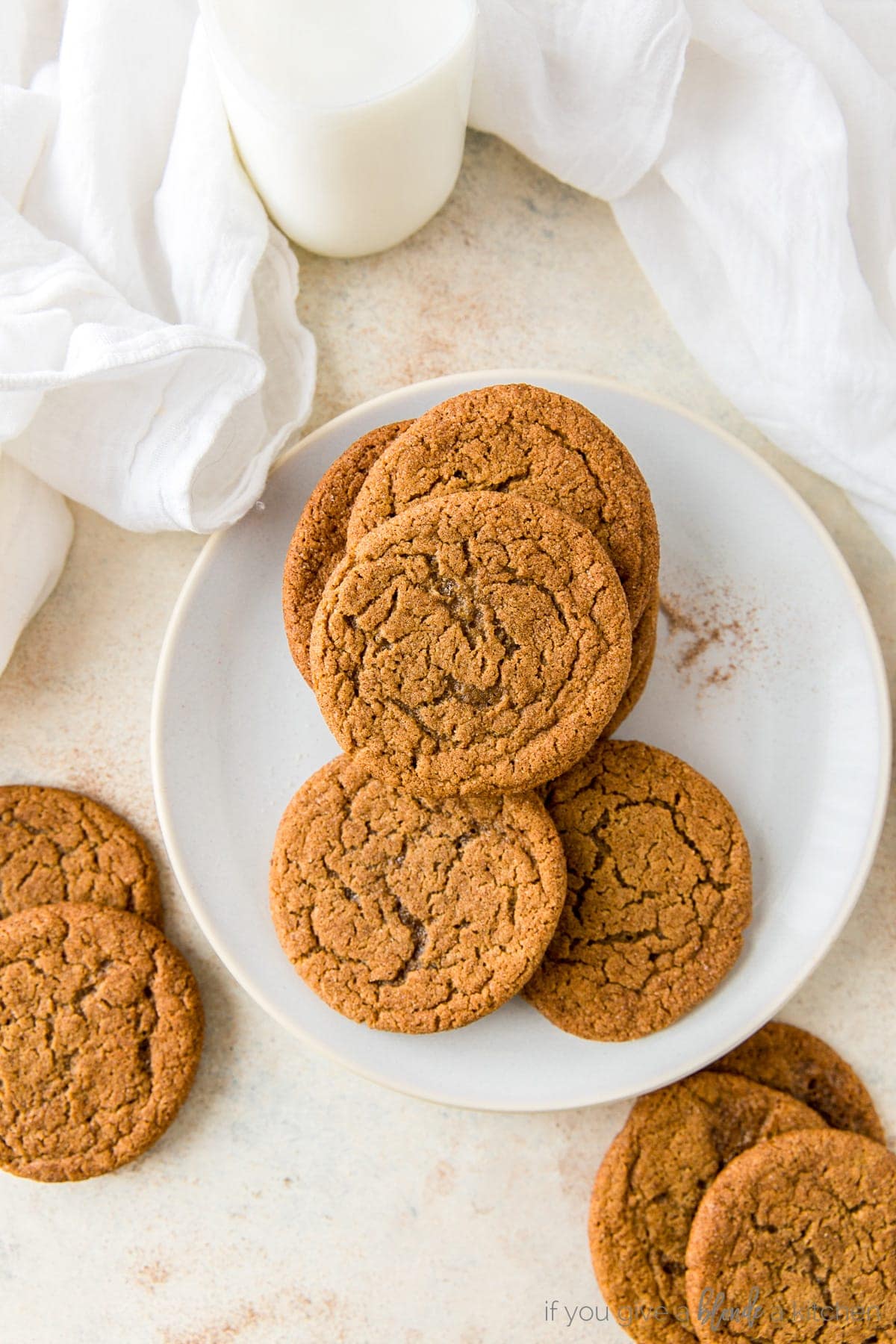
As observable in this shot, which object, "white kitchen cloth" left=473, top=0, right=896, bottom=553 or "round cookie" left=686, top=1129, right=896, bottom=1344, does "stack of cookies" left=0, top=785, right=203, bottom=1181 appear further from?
"white kitchen cloth" left=473, top=0, right=896, bottom=553

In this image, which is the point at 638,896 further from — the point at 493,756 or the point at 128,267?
the point at 128,267

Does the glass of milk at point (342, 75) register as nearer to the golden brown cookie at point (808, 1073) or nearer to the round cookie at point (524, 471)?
the round cookie at point (524, 471)

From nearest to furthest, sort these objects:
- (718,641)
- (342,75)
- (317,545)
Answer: (342,75)
(317,545)
(718,641)

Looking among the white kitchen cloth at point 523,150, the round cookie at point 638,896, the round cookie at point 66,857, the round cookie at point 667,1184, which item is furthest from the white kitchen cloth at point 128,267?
the round cookie at point 667,1184

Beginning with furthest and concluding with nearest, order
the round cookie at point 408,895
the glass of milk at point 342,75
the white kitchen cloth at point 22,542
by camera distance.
→ the white kitchen cloth at point 22,542, the round cookie at point 408,895, the glass of milk at point 342,75

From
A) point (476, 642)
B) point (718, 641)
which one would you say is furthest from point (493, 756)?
point (718, 641)

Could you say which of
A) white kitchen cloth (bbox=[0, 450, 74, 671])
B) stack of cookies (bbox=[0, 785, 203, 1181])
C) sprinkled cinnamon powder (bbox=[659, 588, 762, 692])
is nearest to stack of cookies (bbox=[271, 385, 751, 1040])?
sprinkled cinnamon powder (bbox=[659, 588, 762, 692])
